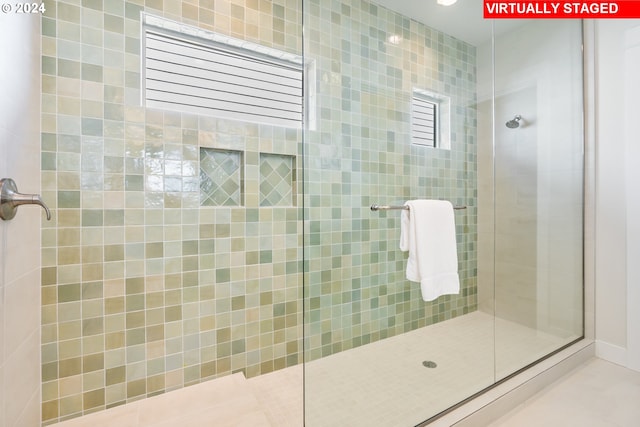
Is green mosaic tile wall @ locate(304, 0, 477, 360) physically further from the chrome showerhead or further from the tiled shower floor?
the chrome showerhead

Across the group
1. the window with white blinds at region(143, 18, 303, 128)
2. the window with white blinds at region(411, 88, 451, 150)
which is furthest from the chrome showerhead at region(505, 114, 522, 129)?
the window with white blinds at region(143, 18, 303, 128)

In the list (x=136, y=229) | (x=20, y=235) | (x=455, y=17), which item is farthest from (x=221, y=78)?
(x=455, y=17)

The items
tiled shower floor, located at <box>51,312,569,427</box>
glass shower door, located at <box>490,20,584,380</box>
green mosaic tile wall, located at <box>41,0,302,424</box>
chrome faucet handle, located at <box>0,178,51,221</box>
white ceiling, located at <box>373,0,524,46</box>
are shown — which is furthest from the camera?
glass shower door, located at <box>490,20,584,380</box>

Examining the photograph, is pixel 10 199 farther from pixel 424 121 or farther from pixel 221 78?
pixel 424 121

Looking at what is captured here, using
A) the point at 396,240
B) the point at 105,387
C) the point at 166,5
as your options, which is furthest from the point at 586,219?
the point at 105,387

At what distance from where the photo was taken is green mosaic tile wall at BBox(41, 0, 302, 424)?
122 centimetres

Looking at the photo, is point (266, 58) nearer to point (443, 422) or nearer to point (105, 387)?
point (105, 387)

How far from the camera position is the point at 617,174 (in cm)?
183

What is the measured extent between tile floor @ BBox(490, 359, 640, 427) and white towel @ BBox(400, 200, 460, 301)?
682mm

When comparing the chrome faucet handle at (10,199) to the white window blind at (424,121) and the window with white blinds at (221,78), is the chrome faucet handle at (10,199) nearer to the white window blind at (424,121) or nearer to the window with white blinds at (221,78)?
the window with white blinds at (221,78)

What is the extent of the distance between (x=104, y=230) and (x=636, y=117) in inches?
121

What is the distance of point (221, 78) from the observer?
1623 millimetres

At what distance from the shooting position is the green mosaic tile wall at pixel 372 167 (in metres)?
1.12

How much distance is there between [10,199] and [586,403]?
8.46 feet
